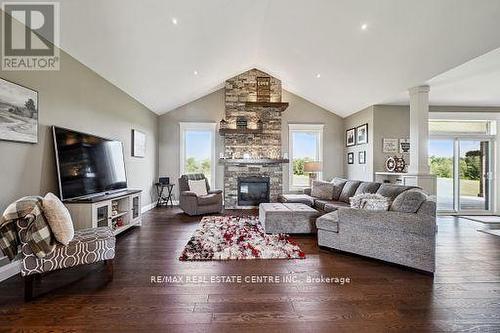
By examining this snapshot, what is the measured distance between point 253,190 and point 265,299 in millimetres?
4984

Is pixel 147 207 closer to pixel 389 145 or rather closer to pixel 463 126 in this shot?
pixel 389 145

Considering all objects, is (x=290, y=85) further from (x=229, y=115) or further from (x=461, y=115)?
(x=461, y=115)

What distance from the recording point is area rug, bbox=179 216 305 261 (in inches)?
121

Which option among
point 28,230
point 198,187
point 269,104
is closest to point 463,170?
point 269,104

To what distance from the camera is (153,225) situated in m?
4.74

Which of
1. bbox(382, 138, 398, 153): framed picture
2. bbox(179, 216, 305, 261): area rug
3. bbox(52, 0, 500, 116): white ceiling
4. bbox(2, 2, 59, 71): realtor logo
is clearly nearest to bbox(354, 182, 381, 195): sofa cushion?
bbox(382, 138, 398, 153): framed picture

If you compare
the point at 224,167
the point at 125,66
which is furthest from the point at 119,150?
the point at 224,167

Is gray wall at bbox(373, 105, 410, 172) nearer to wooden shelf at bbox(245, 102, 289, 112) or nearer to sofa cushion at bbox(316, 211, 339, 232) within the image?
wooden shelf at bbox(245, 102, 289, 112)

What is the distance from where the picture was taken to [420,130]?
14.9 ft

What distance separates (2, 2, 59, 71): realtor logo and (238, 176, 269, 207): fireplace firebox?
501 cm

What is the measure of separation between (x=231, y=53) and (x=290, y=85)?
221 cm

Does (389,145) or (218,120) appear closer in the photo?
(389,145)

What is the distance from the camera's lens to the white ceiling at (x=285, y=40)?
3.05m

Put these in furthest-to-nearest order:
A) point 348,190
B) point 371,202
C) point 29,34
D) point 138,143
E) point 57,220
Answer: point 138,143
point 348,190
point 371,202
point 29,34
point 57,220
